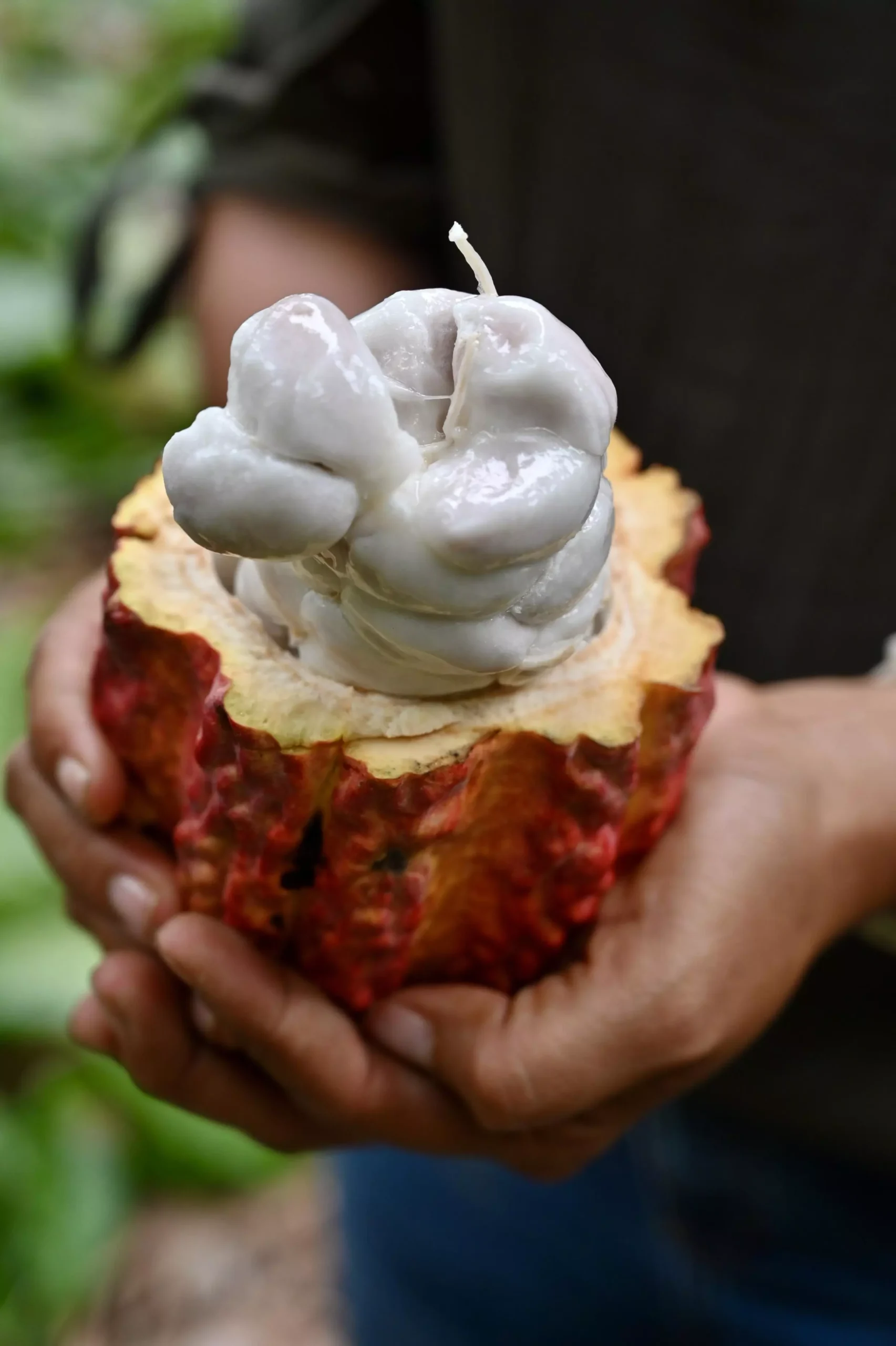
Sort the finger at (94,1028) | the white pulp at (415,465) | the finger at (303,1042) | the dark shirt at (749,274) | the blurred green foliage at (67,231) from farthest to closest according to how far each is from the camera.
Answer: the blurred green foliage at (67,231), the dark shirt at (749,274), the finger at (94,1028), the finger at (303,1042), the white pulp at (415,465)

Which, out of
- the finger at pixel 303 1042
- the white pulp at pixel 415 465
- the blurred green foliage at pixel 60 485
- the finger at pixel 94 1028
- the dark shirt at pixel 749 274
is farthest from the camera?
the blurred green foliage at pixel 60 485

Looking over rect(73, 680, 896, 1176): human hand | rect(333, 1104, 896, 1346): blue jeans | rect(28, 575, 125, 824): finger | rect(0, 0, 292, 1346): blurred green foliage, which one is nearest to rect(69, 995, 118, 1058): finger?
rect(73, 680, 896, 1176): human hand

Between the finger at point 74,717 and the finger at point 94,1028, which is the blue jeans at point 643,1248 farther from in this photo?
the finger at point 74,717

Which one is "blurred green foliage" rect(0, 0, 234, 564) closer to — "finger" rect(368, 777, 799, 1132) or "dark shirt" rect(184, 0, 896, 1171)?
"dark shirt" rect(184, 0, 896, 1171)

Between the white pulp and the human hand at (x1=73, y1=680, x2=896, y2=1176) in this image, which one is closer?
the white pulp

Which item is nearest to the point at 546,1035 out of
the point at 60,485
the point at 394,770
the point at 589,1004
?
the point at 589,1004

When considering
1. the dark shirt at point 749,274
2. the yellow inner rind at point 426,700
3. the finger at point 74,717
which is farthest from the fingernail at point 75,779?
the dark shirt at point 749,274

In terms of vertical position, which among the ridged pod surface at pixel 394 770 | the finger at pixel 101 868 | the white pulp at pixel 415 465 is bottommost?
the finger at pixel 101 868

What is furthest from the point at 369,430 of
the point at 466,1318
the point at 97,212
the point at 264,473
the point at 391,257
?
the point at 97,212
